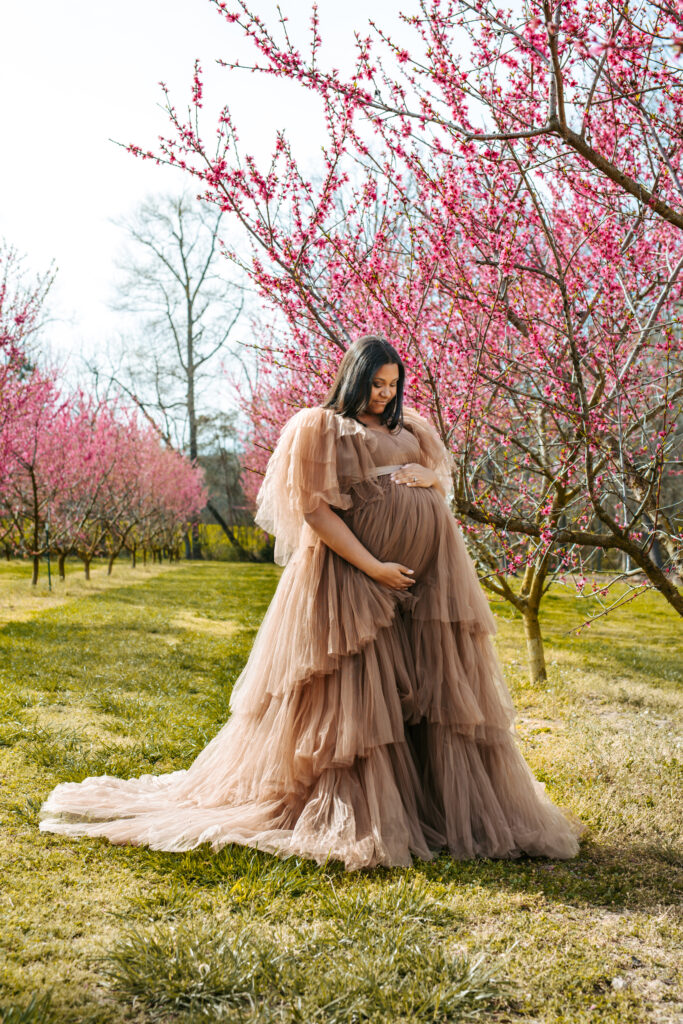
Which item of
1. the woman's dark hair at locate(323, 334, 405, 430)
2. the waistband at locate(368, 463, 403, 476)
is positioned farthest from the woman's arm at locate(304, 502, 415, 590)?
the woman's dark hair at locate(323, 334, 405, 430)

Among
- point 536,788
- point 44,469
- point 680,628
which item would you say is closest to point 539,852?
point 536,788

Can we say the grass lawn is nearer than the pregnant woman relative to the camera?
Yes

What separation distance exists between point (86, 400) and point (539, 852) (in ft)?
50.5

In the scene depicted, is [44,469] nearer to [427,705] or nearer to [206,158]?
[206,158]

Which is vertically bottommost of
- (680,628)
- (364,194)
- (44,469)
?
(680,628)

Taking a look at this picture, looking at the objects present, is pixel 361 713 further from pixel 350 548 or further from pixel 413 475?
pixel 413 475

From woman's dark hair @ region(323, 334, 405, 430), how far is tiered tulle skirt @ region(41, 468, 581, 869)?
0.31 meters

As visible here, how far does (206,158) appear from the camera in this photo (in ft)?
12.1

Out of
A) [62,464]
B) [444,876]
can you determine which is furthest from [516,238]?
[62,464]

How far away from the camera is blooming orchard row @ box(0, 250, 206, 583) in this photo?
8750mm

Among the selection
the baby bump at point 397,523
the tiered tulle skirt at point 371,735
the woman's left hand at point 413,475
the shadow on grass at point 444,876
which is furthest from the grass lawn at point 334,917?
the woman's left hand at point 413,475

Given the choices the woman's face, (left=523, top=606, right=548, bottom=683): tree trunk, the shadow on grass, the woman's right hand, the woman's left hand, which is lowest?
the shadow on grass

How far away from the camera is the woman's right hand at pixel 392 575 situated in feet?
9.82

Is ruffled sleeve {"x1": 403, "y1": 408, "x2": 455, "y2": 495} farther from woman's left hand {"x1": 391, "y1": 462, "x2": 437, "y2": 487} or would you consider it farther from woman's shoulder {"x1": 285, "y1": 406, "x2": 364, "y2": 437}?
woman's shoulder {"x1": 285, "y1": 406, "x2": 364, "y2": 437}
